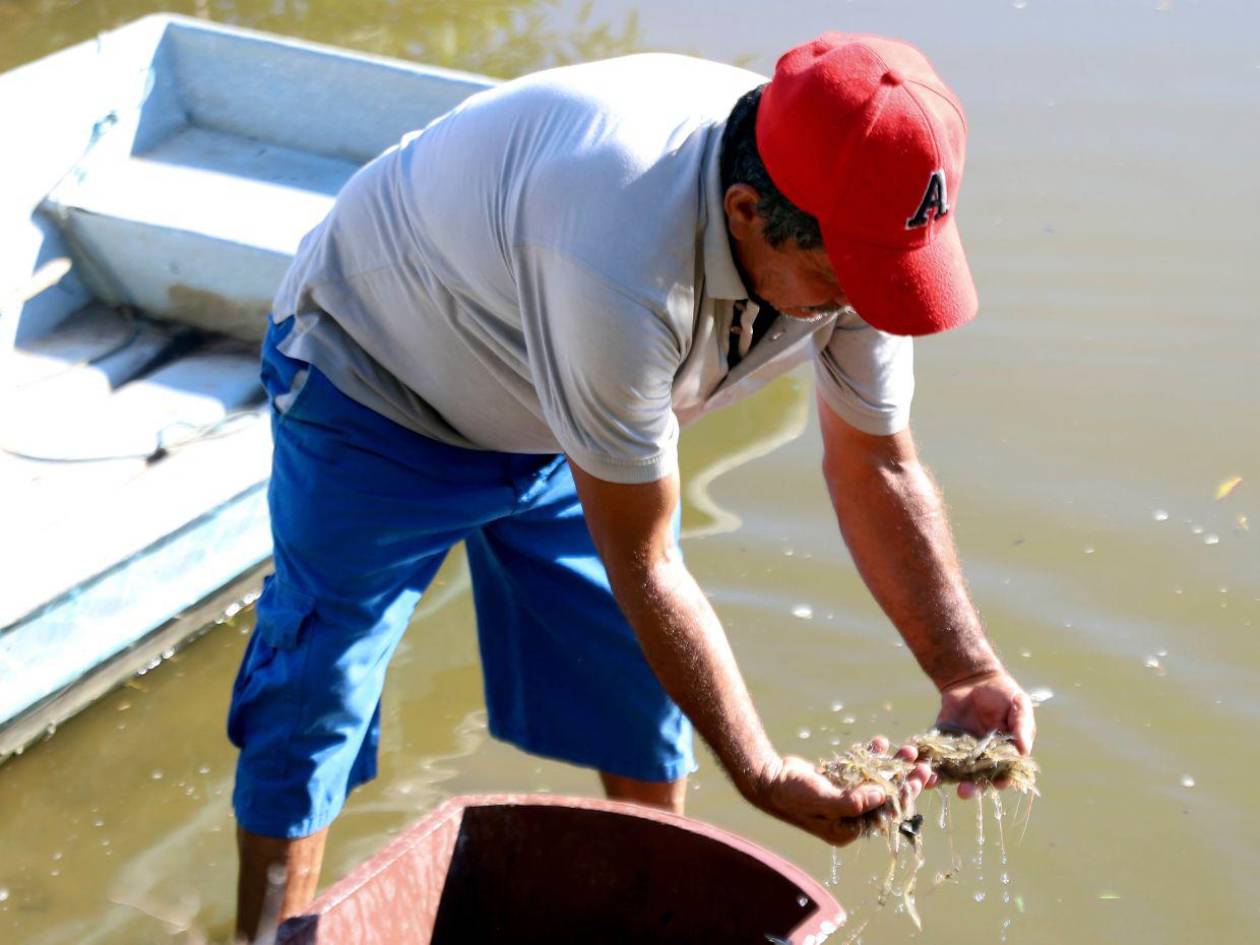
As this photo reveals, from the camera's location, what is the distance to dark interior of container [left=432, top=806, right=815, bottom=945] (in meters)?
2.41

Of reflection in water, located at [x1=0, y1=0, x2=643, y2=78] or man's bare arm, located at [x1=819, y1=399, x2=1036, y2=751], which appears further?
reflection in water, located at [x1=0, y1=0, x2=643, y2=78]

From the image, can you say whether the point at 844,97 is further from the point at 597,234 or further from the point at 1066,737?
the point at 1066,737

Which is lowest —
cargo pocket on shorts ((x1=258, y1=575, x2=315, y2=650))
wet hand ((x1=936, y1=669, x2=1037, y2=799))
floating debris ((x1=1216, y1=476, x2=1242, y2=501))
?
floating debris ((x1=1216, y1=476, x2=1242, y2=501))

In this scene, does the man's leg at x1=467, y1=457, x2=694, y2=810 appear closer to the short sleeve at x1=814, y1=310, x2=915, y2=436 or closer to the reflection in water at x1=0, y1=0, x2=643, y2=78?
the short sleeve at x1=814, y1=310, x2=915, y2=436

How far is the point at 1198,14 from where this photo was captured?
702 cm

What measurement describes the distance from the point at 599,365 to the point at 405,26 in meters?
6.07

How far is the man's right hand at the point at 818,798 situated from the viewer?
2.28 m

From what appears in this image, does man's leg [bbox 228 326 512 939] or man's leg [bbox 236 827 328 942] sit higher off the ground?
man's leg [bbox 228 326 512 939]

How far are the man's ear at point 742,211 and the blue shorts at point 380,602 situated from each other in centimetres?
75

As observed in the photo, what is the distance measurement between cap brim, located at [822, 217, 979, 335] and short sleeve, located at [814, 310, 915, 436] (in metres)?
0.35

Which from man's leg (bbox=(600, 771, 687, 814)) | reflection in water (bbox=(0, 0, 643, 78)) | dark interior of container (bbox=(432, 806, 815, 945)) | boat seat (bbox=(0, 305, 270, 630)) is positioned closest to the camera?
dark interior of container (bbox=(432, 806, 815, 945))

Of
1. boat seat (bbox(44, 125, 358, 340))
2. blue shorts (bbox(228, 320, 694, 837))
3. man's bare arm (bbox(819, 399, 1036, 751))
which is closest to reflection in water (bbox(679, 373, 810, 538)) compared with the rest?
boat seat (bbox(44, 125, 358, 340))

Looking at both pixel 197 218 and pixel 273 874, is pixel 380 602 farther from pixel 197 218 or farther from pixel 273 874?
pixel 197 218

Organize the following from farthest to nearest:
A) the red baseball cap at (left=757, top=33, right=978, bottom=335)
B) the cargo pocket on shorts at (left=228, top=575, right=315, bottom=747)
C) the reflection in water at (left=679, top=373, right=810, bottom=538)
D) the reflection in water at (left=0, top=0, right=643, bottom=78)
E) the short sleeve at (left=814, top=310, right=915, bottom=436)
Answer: the reflection in water at (left=0, top=0, right=643, bottom=78) → the reflection in water at (left=679, top=373, right=810, bottom=538) → the cargo pocket on shorts at (left=228, top=575, right=315, bottom=747) → the short sleeve at (left=814, top=310, right=915, bottom=436) → the red baseball cap at (left=757, top=33, right=978, bottom=335)
